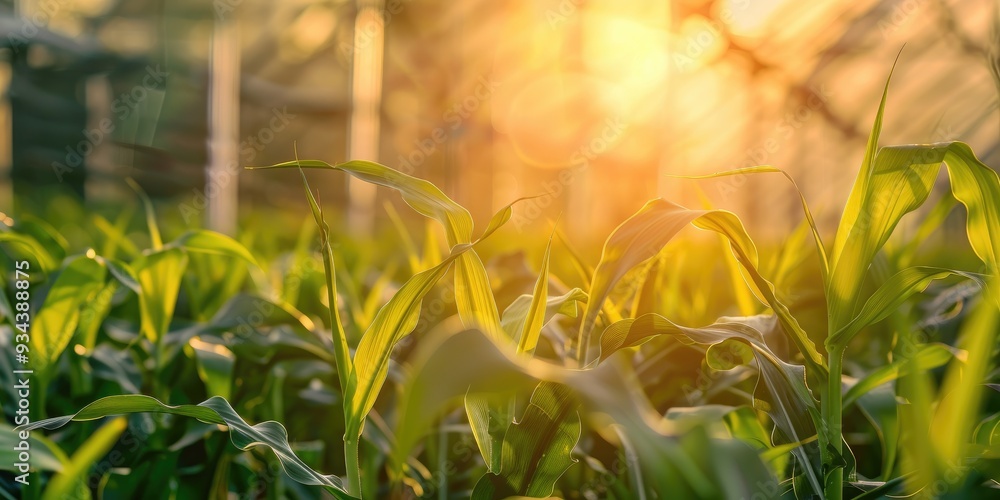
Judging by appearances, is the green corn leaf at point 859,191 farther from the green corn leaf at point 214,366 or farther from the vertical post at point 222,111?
the vertical post at point 222,111

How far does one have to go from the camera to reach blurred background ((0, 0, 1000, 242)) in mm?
3961

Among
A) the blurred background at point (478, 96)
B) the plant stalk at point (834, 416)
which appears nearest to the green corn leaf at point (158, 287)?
the plant stalk at point (834, 416)

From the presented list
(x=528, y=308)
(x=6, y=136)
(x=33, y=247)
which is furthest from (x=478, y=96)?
(x=528, y=308)

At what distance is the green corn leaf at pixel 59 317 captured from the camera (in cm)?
58

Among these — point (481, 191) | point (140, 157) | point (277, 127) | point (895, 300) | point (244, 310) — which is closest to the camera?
point (895, 300)

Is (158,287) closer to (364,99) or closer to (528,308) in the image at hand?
(528,308)

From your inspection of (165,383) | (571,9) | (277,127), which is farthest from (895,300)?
(277,127)

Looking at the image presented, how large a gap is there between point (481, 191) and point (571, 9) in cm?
278

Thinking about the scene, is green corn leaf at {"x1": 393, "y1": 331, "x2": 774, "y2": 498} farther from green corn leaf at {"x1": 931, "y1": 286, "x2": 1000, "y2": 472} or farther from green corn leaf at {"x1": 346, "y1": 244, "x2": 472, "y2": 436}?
green corn leaf at {"x1": 931, "y1": 286, "x2": 1000, "y2": 472}

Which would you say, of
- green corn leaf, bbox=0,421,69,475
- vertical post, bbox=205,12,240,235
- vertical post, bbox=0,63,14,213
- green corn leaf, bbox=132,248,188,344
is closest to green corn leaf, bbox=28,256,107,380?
green corn leaf, bbox=132,248,188,344

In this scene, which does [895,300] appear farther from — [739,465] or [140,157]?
[140,157]

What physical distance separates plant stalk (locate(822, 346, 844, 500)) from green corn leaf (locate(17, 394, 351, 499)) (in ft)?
0.93

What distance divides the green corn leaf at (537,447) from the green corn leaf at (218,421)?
89 mm

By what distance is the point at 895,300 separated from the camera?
1.20ft
